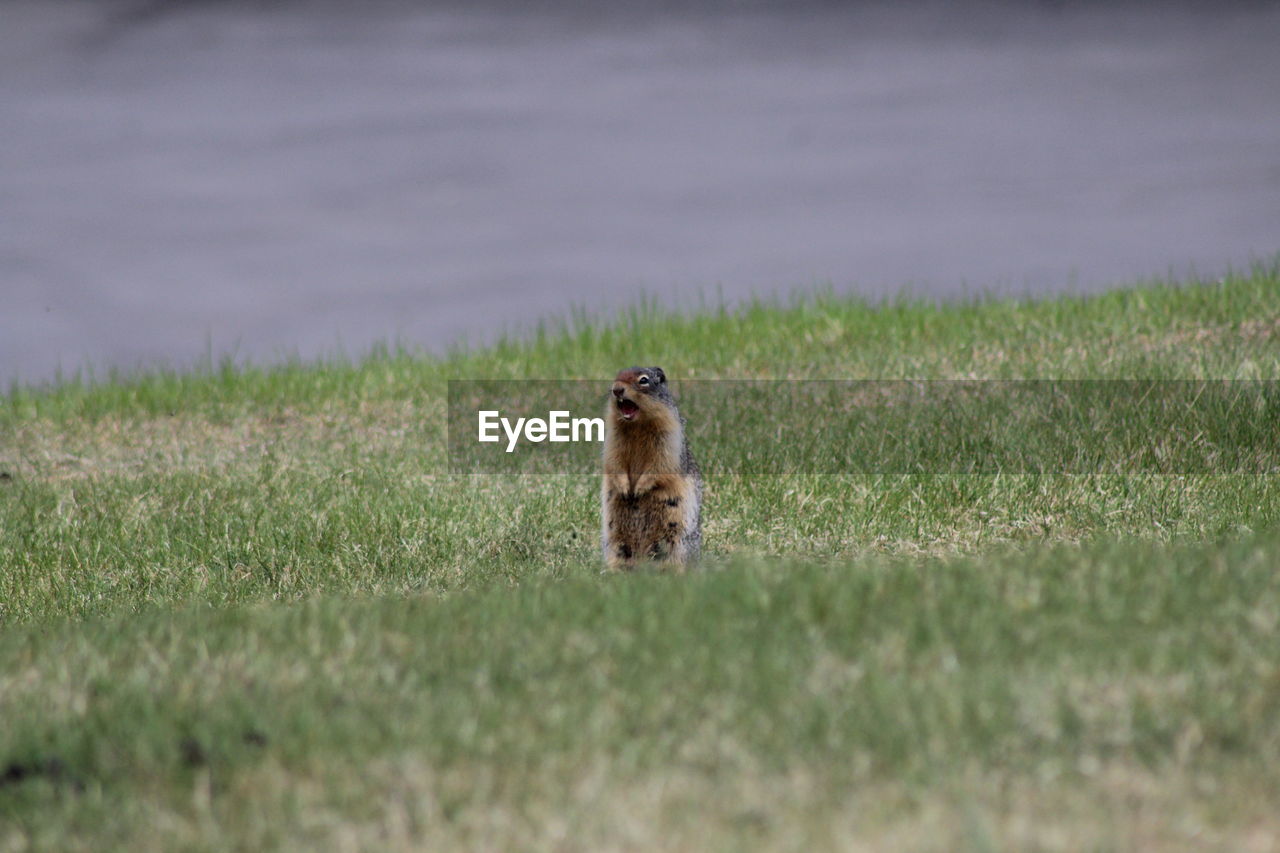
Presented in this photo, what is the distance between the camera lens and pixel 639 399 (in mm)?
8414

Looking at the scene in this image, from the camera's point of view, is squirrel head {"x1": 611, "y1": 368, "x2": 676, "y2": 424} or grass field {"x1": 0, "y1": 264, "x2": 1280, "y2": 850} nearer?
grass field {"x1": 0, "y1": 264, "x2": 1280, "y2": 850}

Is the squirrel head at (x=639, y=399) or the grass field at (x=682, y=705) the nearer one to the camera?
the grass field at (x=682, y=705)

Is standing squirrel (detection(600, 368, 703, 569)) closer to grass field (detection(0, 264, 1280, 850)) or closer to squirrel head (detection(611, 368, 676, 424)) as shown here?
squirrel head (detection(611, 368, 676, 424))

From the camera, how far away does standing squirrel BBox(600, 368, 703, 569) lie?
27.3 ft

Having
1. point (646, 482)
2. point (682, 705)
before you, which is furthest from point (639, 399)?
point (682, 705)

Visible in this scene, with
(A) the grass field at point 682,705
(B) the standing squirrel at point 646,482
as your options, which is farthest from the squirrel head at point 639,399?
(A) the grass field at point 682,705

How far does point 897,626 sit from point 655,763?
140cm

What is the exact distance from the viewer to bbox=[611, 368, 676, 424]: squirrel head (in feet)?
27.4

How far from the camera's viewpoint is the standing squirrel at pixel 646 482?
27.3 ft

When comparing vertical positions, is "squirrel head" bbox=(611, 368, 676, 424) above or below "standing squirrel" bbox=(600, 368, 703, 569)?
above

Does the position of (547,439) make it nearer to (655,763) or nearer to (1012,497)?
(1012,497)

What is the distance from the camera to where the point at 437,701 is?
16.1 feet

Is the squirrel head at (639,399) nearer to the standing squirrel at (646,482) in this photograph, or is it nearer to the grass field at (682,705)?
the standing squirrel at (646,482)

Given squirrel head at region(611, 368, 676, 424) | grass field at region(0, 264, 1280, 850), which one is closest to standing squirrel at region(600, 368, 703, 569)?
squirrel head at region(611, 368, 676, 424)
